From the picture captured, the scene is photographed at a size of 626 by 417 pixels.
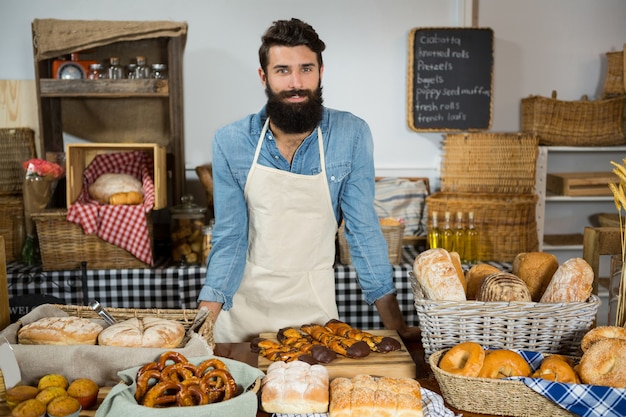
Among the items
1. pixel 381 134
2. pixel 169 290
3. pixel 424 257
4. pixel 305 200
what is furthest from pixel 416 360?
pixel 381 134

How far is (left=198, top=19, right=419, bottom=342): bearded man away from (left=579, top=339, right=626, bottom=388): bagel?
2.60 feet

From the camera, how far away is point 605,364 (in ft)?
4.83

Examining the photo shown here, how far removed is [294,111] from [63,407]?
1.34 meters

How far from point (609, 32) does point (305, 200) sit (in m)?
3.70

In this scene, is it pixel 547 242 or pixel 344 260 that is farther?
pixel 547 242

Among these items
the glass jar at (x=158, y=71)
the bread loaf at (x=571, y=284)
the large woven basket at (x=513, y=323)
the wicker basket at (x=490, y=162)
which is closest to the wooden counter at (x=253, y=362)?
the large woven basket at (x=513, y=323)

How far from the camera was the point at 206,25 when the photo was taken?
4609 mm

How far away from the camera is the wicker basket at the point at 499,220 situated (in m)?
4.15

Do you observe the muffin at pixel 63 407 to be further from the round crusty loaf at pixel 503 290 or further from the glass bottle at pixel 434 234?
the glass bottle at pixel 434 234

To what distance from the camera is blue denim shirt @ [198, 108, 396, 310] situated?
93.7 inches

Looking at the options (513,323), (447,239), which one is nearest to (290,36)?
(513,323)

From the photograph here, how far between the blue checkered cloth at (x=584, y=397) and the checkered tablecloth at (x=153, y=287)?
2335 mm

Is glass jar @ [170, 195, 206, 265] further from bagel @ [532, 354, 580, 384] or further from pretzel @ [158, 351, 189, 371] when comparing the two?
bagel @ [532, 354, 580, 384]

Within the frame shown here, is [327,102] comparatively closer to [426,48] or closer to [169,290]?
[426,48]
